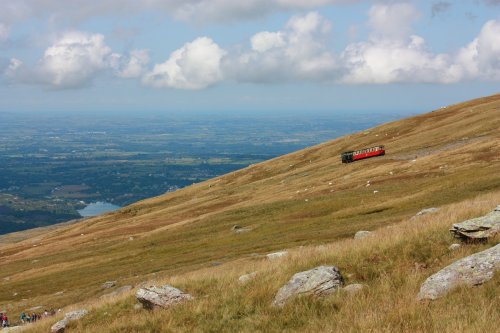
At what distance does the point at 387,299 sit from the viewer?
500 inches

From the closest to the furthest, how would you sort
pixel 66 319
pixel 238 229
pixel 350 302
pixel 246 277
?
pixel 350 302
pixel 246 277
pixel 66 319
pixel 238 229

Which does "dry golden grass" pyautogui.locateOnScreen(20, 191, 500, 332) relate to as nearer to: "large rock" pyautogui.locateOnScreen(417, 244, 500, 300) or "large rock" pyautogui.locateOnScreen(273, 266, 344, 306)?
"large rock" pyautogui.locateOnScreen(417, 244, 500, 300)

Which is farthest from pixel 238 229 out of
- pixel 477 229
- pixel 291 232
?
pixel 477 229

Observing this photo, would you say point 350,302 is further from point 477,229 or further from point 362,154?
point 362,154

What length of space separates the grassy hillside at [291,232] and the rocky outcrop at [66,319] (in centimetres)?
87

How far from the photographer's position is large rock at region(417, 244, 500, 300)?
503 inches

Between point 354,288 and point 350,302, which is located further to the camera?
point 354,288

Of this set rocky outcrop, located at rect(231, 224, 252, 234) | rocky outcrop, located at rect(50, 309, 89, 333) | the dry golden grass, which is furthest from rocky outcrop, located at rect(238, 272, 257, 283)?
rocky outcrop, located at rect(231, 224, 252, 234)

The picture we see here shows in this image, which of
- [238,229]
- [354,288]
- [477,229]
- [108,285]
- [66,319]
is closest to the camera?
[354,288]

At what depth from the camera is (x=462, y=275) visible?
43.3ft

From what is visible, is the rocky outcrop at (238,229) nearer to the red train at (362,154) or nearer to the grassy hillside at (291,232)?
the grassy hillside at (291,232)

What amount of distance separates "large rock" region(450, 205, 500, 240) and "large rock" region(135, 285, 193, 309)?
1045 cm

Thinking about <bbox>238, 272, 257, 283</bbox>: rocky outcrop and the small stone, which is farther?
<bbox>238, 272, 257, 283</bbox>: rocky outcrop

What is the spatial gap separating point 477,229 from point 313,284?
6.68 m
